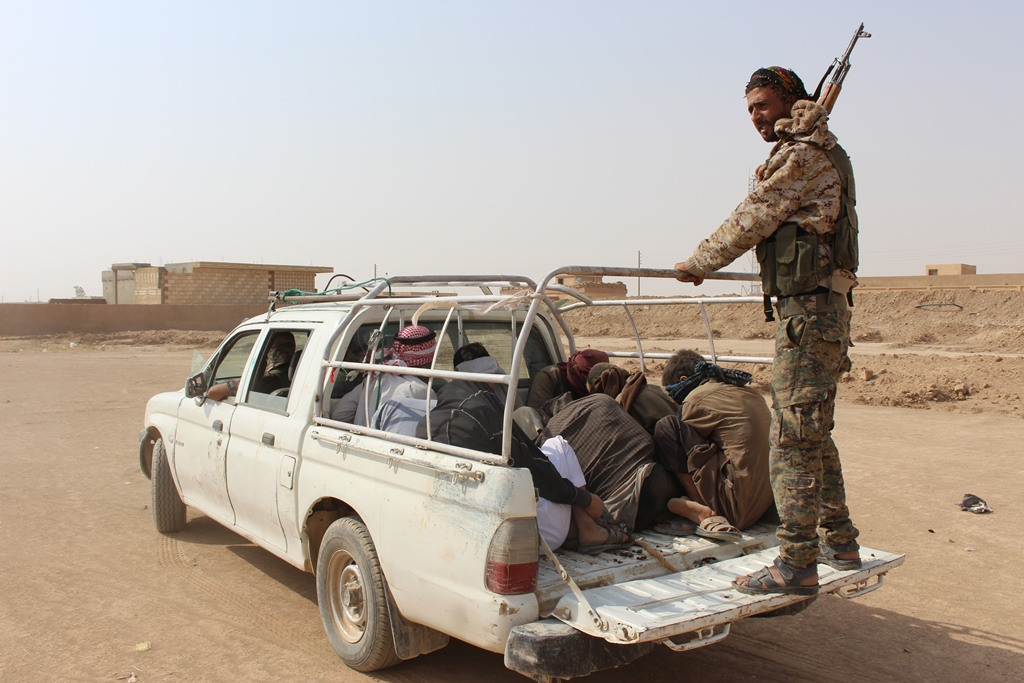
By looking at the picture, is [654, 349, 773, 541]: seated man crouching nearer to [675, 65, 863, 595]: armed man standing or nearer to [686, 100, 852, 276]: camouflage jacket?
[675, 65, 863, 595]: armed man standing

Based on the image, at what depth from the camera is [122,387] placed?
17688 millimetres

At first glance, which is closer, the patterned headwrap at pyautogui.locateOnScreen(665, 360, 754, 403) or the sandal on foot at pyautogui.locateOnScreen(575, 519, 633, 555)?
the sandal on foot at pyautogui.locateOnScreen(575, 519, 633, 555)

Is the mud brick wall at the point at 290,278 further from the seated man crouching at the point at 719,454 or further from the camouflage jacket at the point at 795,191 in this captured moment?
the camouflage jacket at the point at 795,191

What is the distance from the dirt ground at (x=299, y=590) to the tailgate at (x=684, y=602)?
72cm

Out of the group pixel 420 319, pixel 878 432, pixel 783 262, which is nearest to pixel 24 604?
pixel 420 319

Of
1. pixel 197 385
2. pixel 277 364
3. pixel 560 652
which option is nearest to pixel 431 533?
pixel 560 652

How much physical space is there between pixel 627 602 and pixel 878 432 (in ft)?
30.7

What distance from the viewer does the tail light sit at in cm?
333

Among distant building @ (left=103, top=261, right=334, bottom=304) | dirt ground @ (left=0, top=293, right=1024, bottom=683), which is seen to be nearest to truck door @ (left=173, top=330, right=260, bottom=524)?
dirt ground @ (left=0, top=293, right=1024, bottom=683)

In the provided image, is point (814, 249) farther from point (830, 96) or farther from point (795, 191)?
point (830, 96)

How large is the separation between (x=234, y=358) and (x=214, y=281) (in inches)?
1471

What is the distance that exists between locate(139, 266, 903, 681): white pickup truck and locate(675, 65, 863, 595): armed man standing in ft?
1.02

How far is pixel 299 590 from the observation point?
5570 mm

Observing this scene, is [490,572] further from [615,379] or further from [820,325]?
[615,379]
